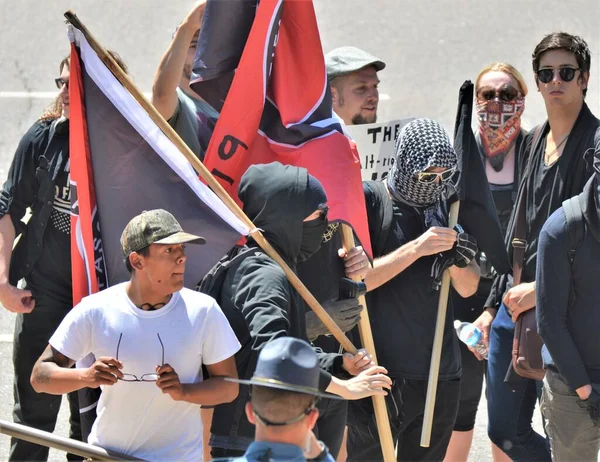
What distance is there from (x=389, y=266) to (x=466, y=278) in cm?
54

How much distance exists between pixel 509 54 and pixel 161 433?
917 centimetres

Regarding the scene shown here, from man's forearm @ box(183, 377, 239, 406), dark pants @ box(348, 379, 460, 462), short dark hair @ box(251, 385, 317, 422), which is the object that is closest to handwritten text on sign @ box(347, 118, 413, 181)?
dark pants @ box(348, 379, 460, 462)

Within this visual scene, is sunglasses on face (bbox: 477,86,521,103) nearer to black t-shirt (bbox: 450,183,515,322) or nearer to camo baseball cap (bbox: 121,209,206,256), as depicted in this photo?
black t-shirt (bbox: 450,183,515,322)

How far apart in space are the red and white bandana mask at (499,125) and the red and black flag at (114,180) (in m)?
2.46

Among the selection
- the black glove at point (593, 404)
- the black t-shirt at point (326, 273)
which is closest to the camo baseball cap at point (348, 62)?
the black t-shirt at point (326, 273)

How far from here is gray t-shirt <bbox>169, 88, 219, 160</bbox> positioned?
18.9ft

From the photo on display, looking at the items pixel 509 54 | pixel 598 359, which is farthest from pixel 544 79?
pixel 509 54

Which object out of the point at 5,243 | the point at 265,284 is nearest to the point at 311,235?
the point at 265,284

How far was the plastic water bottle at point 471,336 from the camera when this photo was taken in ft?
20.3

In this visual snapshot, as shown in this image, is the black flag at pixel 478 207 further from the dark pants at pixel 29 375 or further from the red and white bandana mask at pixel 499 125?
the dark pants at pixel 29 375

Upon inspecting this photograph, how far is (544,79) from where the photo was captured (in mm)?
6164

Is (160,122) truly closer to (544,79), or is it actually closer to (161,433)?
(161,433)

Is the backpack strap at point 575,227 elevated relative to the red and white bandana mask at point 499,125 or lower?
lower

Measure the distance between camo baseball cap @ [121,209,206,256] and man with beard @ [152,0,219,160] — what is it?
1.39 m
